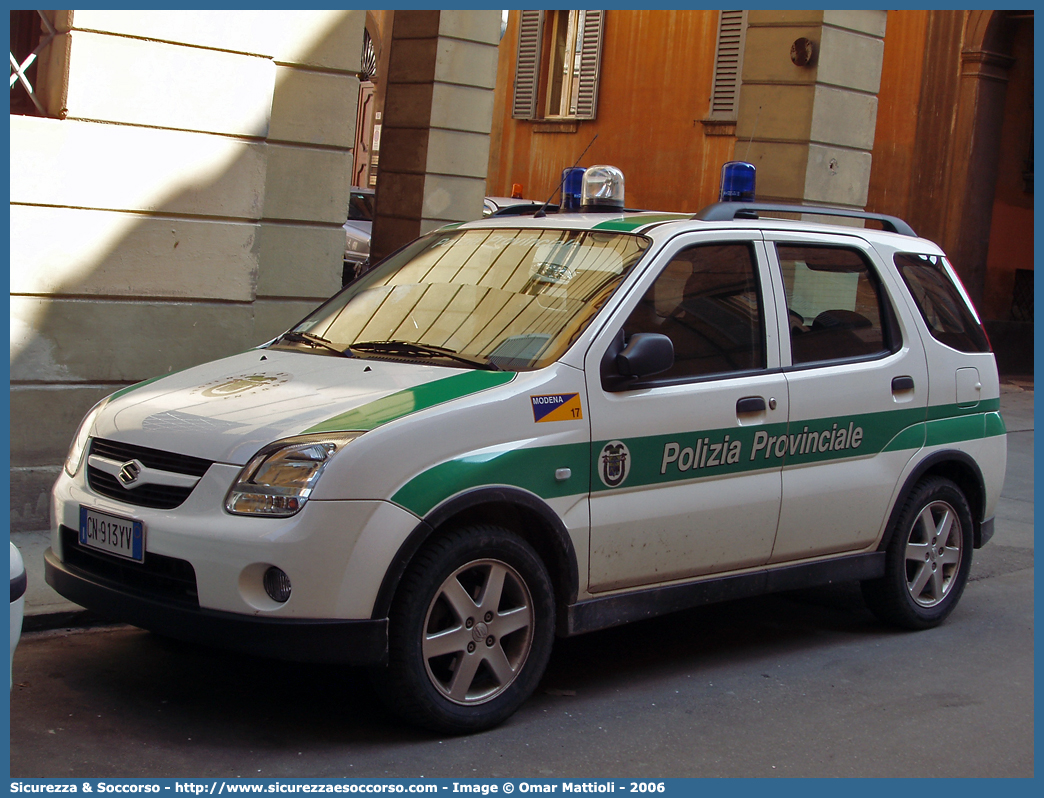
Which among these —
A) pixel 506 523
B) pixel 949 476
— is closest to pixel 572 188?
pixel 506 523

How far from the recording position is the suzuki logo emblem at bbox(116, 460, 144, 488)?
4297mm

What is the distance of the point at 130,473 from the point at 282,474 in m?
0.65

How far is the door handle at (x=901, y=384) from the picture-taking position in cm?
568

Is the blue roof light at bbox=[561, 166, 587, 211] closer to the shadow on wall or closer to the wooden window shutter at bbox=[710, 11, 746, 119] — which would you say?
the shadow on wall

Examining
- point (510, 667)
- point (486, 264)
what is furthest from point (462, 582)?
point (486, 264)

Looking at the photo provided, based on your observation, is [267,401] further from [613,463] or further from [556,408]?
[613,463]

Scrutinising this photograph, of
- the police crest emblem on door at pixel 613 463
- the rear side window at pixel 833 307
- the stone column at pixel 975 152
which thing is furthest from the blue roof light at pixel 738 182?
the stone column at pixel 975 152

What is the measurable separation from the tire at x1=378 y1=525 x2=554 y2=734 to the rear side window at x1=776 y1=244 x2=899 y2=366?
1707mm

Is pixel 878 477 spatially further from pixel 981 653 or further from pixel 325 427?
pixel 325 427

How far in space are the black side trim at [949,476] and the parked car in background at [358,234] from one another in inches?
432

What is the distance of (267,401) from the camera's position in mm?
4371

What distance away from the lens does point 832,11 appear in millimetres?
12070

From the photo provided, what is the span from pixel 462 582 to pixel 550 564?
1.27 feet

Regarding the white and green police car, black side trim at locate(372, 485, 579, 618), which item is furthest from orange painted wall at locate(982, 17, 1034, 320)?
black side trim at locate(372, 485, 579, 618)
